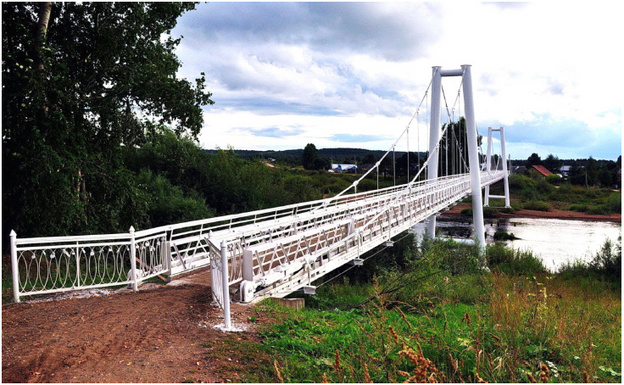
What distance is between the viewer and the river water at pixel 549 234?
80.1 feet

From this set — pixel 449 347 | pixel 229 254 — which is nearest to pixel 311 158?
pixel 229 254

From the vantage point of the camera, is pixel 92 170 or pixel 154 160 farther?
pixel 154 160

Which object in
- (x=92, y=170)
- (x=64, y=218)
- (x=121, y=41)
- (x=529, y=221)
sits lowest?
(x=529, y=221)

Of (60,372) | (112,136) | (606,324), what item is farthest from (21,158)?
(606,324)

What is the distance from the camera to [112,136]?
14.3 meters

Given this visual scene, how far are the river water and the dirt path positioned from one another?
1720cm

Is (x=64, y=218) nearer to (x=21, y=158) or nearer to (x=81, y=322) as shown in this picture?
(x=21, y=158)

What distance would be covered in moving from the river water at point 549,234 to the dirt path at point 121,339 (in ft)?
56.4

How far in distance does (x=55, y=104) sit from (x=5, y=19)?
255cm

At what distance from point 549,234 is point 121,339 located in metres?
32.1

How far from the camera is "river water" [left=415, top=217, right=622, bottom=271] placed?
2441cm

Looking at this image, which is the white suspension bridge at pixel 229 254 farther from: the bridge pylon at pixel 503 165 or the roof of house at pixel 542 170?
the roof of house at pixel 542 170

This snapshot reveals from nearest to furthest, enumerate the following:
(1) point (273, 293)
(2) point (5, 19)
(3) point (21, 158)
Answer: (1) point (273, 293) → (3) point (21, 158) → (2) point (5, 19)

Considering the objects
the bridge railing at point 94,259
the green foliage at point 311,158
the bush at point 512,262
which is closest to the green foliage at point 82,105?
the bridge railing at point 94,259
